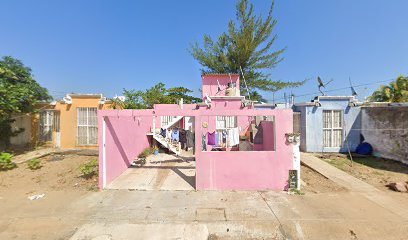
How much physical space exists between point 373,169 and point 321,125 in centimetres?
416

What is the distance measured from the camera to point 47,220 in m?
5.23

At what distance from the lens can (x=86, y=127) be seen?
14234 millimetres

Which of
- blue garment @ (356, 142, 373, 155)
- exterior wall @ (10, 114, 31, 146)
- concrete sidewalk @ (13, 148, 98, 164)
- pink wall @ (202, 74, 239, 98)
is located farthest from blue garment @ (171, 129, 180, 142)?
blue garment @ (356, 142, 373, 155)

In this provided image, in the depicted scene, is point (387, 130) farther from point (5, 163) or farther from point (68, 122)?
point (68, 122)

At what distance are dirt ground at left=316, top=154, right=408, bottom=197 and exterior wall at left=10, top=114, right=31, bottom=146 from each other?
18664mm

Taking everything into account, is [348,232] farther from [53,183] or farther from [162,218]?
[53,183]

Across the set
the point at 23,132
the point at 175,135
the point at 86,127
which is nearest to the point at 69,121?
the point at 86,127

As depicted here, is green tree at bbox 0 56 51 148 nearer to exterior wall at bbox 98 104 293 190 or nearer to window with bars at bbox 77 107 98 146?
window with bars at bbox 77 107 98 146

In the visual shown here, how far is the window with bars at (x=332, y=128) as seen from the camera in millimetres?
13469

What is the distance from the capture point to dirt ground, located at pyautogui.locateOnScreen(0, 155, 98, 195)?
7465 mm

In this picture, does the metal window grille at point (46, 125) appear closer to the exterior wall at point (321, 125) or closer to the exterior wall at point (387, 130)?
the exterior wall at point (321, 125)

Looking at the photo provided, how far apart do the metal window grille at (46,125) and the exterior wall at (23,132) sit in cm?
72

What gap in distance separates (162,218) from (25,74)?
44.2ft

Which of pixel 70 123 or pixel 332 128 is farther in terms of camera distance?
pixel 70 123
